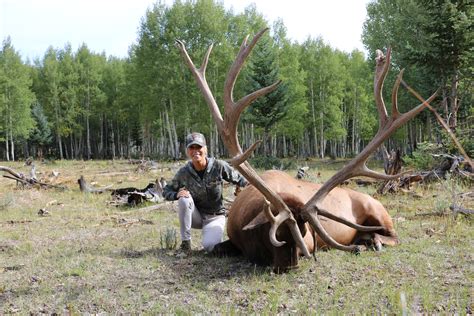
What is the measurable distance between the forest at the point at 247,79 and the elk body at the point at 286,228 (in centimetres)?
1383

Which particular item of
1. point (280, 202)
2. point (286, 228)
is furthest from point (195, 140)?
point (286, 228)

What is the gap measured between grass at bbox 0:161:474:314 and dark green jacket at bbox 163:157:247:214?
585mm

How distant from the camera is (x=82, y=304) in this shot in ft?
12.6

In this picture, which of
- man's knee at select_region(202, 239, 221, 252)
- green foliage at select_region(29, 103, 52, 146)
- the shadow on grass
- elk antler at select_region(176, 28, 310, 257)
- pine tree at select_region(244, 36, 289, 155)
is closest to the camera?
elk antler at select_region(176, 28, 310, 257)

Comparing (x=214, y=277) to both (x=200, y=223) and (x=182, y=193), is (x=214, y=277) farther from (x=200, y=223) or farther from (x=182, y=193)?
(x=200, y=223)

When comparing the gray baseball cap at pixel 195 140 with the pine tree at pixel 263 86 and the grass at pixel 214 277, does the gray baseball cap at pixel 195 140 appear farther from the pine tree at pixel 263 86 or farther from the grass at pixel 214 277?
the pine tree at pixel 263 86

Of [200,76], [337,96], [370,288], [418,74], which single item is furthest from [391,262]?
[337,96]

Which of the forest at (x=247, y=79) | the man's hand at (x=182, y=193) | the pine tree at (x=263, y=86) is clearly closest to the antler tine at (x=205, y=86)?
the man's hand at (x=182, y=193)

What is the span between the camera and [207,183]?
5828 mm

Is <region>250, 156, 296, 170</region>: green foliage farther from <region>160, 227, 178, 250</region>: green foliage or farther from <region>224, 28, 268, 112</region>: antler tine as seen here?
<region>224, 28, 268, 112</region>: antler tine

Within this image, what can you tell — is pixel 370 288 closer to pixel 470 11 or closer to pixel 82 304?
pixel 82 304

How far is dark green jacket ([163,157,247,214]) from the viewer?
5.79m

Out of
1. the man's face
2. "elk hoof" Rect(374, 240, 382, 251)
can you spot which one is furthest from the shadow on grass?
"elk hoof" Rect(374, 240, 382, 251)

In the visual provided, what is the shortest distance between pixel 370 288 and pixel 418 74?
22.2m
